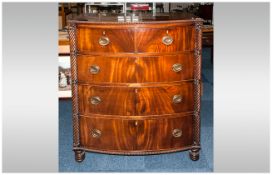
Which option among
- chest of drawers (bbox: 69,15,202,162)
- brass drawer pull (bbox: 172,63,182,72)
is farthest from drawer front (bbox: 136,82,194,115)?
brass drawer pull (bbox: 172,63,182,72)

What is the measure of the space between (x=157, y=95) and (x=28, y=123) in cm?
93

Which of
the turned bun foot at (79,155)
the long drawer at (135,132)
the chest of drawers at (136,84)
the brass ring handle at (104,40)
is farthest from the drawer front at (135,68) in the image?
the turned bun foot at (79,155)

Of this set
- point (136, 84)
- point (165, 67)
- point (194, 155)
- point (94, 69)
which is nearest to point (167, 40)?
point (165, 67)

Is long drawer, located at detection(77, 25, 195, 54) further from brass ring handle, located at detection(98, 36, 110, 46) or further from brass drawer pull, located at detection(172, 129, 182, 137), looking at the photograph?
brass drawer pull, located at detection(172, 129, 182, 137)

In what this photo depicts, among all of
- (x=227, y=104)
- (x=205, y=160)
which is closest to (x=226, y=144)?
(x=227, y=104)

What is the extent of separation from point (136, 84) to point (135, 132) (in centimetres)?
35

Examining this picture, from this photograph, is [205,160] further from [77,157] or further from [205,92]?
[205,92]

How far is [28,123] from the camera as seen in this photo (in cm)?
221

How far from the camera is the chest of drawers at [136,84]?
8.66 ft

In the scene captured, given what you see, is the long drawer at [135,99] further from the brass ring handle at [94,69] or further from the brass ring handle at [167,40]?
the brass ring handle at [167,40]

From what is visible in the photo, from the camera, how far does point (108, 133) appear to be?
2.86 metres

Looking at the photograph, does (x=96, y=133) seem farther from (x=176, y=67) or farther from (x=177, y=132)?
(x=176, y=67)

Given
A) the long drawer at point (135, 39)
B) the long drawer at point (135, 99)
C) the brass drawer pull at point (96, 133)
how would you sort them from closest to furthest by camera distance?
the long drawer at point (135, 39) < the long drawer at point (135, 99) < the brass drawer pull at point (96, 133)

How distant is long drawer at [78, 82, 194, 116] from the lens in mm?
2748
